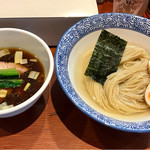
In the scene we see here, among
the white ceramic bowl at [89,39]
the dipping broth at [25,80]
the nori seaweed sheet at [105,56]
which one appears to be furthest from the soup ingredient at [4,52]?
the nori seaweed sheet at [105,56]

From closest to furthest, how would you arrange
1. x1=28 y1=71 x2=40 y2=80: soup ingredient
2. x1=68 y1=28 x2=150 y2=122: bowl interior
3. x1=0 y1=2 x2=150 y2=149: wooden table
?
x1=0 y1=2 x2=150 y2=149: wooden table < x1=28 y1=71 x2=40 y2=80: soup ingredient < x1=68 y1=28 x2=150 y2=122: bowl interior

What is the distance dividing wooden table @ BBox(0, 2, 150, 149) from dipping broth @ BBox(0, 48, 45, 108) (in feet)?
0.45

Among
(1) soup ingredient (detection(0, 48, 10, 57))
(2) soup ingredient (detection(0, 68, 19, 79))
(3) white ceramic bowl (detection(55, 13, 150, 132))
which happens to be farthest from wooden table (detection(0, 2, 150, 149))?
(1) soup ingredient (detection(0, 48, 10, 57))

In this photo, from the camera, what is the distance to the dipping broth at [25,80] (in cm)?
115

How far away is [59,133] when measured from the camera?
1176 millimetres

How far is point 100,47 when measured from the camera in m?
1.40

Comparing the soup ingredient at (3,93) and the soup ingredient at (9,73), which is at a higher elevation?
the soup ingredient at (9,73)

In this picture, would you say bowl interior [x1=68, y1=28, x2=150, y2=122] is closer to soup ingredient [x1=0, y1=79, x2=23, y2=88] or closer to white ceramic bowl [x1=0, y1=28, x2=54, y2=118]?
white ceramic bowl [x1=0, y1=28, x2=54, y2=118]

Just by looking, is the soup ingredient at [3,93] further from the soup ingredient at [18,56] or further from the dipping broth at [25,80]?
the soup ingredient at [18,56]

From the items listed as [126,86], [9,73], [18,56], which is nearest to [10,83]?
[9,73]

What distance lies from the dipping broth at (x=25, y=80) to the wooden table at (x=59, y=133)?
0.14 meters

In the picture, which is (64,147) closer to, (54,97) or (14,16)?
(54,97)

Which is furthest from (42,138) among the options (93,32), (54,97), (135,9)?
(135,9)

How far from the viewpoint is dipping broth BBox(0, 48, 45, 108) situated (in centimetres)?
115
